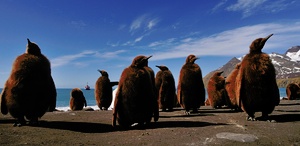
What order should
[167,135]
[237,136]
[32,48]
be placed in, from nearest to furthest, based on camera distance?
[237,136]
[167,135]
[32,48]

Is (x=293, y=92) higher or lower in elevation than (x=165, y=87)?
lower

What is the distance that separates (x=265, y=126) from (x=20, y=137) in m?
5.82

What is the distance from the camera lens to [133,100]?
7.42m

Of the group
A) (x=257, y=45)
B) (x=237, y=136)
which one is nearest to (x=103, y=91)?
(x=257, y=45)

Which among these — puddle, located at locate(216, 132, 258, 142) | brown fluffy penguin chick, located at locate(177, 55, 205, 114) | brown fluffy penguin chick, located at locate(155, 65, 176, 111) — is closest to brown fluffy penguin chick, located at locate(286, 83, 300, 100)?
brown fluffy penguin chick, located at locate(155, 65, 176, 111)

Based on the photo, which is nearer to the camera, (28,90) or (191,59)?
(28,90)

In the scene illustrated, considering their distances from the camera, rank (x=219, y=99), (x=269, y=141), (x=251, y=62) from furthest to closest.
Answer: (x=219, y=99) < (x=251, y=62) < (x=269, y=141)

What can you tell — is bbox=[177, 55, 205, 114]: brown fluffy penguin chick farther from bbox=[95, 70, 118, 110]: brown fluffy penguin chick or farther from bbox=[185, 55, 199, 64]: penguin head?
bbox=[95, 70, 118, 110]: brown fluffy penguin chick

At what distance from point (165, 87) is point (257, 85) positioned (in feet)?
16.5

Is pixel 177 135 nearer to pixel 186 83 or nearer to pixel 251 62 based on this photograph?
pixel 251 62

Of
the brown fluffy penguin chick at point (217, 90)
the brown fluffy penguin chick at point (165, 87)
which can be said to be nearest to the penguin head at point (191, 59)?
the brown fluffy penguin chick at point (165, 87)

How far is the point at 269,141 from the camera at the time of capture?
5543mm

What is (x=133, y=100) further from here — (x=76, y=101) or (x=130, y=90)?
(x=76, y=101)

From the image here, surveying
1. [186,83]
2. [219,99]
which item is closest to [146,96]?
[186,83]
